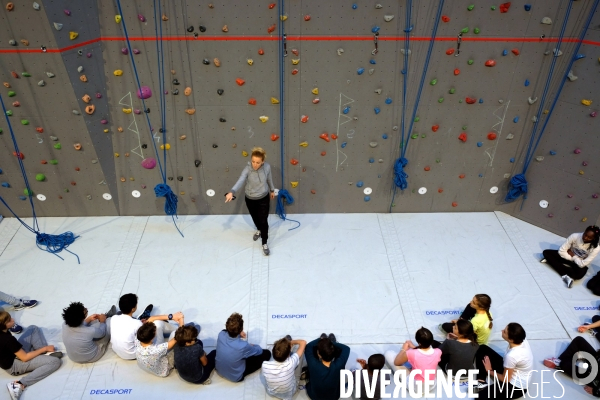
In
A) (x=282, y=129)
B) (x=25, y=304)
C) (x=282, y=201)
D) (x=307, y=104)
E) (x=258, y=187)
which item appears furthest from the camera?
(x=282, y=201)

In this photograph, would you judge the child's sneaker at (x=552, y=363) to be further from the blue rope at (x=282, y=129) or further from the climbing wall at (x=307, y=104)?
the blue rope at (x=282, y=129)

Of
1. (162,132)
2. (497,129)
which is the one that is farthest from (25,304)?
(497,129)

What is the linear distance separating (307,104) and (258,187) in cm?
93

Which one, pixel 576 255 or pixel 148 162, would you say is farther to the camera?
pixel 148 162

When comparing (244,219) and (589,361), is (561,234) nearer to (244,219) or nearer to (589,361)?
(589,361)

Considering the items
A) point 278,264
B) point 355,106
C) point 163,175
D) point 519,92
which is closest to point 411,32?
point 355,106

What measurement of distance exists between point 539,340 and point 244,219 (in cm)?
298

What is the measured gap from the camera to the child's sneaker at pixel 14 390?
10.4 ft

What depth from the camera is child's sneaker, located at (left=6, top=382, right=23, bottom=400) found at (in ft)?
10.4

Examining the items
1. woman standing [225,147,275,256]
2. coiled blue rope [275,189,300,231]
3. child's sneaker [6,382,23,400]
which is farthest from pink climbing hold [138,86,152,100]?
child's sneaker [6,382,23,400]

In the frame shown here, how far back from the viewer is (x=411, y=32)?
13.1 ft

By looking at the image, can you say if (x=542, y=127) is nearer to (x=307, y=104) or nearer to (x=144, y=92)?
(x=307, y=104)

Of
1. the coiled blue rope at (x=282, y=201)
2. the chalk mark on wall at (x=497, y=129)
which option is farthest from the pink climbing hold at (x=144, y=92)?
the chalk mark on wall at (x=497, y=129)

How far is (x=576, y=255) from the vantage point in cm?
415
